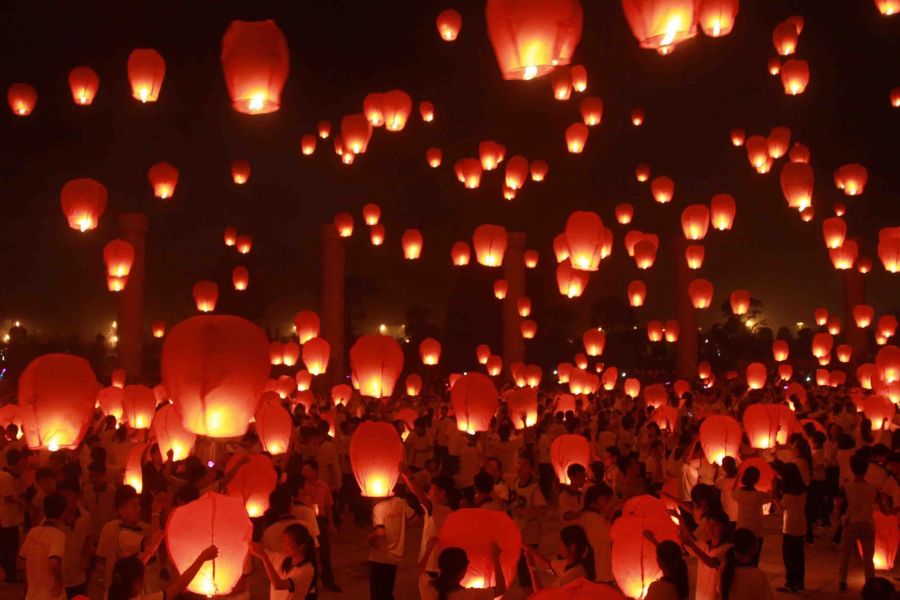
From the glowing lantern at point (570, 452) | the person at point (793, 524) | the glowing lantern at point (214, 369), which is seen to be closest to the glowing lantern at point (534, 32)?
the glowing lantern at point (214, 369)

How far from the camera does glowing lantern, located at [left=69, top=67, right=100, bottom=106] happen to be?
13531 millimetres

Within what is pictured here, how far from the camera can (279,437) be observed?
981 centimetres

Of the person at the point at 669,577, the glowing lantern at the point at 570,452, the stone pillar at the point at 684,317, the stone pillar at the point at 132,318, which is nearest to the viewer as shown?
the person at the point at 669,577

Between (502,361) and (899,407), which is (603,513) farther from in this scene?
(502,361)

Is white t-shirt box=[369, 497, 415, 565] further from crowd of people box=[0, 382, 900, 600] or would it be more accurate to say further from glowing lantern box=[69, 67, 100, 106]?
glowing lantern box=[69, 67, 100, 106]

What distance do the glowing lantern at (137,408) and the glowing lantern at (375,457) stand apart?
676cm

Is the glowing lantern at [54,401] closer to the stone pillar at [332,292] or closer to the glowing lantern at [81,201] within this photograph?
the glowing lantern at [81,201]

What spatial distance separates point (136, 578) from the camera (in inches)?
188

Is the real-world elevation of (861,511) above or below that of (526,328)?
below

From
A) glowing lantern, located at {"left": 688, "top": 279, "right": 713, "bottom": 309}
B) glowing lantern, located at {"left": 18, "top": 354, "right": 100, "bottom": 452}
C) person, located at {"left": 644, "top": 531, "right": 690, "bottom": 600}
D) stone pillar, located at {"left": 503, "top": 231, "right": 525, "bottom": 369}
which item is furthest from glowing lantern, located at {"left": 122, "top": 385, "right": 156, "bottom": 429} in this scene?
stone pillar, located at {"left": 503, "top": 231, "right": 525, "bottom": 369}

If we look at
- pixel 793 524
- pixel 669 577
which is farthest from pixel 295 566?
pixel 793 524

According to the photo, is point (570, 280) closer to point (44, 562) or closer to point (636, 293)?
point (636, 293)

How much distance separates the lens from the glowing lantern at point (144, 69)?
467 inches

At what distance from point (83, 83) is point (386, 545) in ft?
31.5
